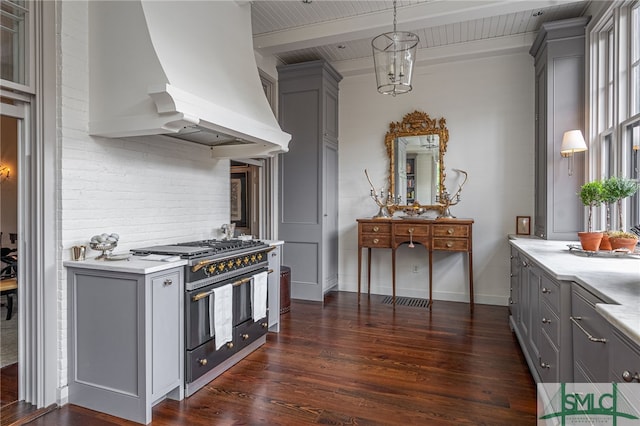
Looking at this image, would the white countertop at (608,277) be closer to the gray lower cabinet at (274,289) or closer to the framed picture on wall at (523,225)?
the framed picture on wall at (523,225)

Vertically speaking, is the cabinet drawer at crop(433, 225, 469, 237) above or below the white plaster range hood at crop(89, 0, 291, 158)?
below

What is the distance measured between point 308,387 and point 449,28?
4095 mm

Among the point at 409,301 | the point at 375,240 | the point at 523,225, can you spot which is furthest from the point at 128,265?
the point at 523,225

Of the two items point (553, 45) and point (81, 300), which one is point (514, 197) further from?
point (81, 300)

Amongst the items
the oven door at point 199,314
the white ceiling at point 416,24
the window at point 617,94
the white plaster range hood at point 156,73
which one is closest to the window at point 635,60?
the window at point 617,94

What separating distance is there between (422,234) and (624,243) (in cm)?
220

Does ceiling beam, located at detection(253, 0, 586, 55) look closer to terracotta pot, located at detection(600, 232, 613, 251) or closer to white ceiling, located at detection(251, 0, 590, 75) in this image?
white ceiling, located at detection(251, 0, 590, 75)

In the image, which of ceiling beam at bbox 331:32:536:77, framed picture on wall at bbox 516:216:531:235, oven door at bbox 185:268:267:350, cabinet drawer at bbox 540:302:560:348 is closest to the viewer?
cabinet drawer at bbox 540:302:560:348

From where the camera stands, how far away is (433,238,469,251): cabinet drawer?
14.5 ft

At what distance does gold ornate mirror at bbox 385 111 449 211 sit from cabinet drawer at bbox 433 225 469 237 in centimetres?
46

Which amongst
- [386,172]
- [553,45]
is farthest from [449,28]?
[386,172]

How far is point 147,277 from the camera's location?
2164mm

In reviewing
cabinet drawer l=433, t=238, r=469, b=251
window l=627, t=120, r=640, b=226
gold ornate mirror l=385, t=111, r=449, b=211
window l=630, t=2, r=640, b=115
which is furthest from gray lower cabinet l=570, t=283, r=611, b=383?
gold ornate mirror l=385, t=111, r=449, b=211

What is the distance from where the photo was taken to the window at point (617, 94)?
2.91 m
